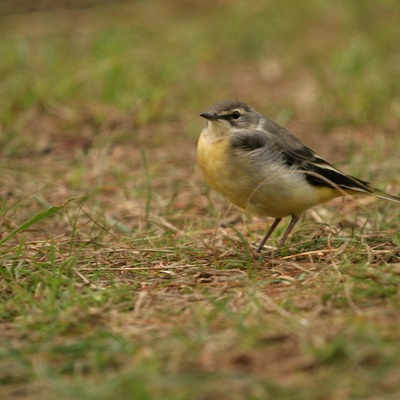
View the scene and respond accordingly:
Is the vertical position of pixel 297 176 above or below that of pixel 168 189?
above

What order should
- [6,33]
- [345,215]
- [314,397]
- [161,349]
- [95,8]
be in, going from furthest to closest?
1. [95,8]
2. [6,33]
3. [345,215]
4. [161,349]
5. [314,397]

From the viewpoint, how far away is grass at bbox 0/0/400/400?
4012 mm

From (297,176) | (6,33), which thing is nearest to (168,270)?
(297,176)

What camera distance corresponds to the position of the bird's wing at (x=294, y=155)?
6156mm

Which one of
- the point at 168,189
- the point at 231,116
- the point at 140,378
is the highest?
the point at 231,116

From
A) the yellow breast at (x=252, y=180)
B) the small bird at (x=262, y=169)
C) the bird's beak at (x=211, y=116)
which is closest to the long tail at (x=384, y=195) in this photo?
the small bird at (x=262, y=169)

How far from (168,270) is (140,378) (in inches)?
74.7

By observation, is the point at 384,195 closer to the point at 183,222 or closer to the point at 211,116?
the point at 211,116

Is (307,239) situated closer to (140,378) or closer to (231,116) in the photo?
(231,116)

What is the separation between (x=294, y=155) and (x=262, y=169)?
14.6 inches

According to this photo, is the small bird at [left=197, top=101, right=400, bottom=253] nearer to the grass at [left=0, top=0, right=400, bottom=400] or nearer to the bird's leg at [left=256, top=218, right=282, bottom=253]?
the bird's leg at [left=256, top=218, right=282, bottom=253]

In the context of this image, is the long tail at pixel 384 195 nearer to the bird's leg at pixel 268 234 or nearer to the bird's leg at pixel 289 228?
the bird's leg at pixel 289 228

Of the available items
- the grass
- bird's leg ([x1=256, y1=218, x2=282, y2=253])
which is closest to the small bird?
bird's leg ([x1=256, y1=218, x2=282, y2=253])

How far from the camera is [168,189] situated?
8094 mm
